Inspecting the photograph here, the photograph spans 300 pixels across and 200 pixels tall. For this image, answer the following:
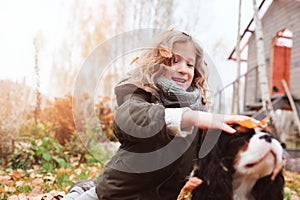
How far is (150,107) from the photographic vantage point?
1.01 m

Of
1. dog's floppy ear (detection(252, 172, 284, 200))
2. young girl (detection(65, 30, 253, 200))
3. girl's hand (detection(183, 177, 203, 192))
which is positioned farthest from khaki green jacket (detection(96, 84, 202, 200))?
dog's floppy ear (detection(252, 172, 284, 200))

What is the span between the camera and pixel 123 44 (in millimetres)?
1628

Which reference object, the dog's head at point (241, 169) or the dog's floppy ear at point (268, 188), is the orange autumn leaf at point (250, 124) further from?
the dog's floppy ear at point (268, 188)

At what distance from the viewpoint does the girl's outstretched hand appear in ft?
3.07

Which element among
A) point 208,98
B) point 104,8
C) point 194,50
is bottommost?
point 208,98

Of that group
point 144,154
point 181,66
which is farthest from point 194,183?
point 181,66

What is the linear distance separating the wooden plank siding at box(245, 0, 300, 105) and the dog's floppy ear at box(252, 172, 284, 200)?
543cm

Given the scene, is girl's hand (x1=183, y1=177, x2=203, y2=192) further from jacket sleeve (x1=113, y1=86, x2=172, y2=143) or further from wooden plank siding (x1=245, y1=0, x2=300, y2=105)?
wooden plank siding (x1=245, y1=0, x2=300, y2=105)

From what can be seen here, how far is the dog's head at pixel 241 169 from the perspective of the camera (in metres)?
0.85

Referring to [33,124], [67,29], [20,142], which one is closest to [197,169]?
[20,142]

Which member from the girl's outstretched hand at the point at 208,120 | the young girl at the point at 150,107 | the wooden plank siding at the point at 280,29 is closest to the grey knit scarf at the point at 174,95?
the young girl at the point at 150,107

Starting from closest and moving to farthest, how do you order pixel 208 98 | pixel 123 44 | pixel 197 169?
pixel 197 169
pixel 208 98
pixel 123 44

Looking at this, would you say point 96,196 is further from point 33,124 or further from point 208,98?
point 33,124

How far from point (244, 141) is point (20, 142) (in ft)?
10.5
